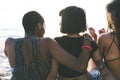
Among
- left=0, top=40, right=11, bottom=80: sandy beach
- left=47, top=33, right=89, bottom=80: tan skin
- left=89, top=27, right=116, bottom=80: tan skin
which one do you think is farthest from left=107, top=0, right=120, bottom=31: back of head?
left=0, top=40, right=11, bottom=80: sandy beach

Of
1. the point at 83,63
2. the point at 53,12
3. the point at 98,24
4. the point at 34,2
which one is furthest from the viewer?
the point at 34,2

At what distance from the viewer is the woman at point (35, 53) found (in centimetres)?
485

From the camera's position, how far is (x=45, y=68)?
4.95m

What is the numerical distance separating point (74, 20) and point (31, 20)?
0.50 meters

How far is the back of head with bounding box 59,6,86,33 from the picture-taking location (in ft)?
16.2

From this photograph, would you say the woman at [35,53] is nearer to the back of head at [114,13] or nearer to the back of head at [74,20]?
the back of head at [74,20]

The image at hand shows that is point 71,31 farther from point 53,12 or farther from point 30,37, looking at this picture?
point 53,12

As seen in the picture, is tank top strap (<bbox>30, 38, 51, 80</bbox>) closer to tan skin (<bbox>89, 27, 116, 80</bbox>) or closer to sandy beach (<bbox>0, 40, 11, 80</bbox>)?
tan skin (<bbox>89, 27, 116, 80</bbox>)

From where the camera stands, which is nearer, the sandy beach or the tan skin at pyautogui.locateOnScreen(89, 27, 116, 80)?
the tan skin at pyautogui.locateOnScreen(89, 27, 116, 80)

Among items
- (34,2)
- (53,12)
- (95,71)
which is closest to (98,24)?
(53,12)

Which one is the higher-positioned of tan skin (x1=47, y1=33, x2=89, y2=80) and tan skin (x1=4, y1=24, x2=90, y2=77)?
tan skin (x1=4, y1=24, x2=90, y2=77)

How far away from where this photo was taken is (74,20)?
4.95 metres

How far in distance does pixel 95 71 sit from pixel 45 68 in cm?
60

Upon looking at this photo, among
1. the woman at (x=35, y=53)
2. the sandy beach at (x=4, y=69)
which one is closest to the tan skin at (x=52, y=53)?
the woman at (x=35, y=53)
